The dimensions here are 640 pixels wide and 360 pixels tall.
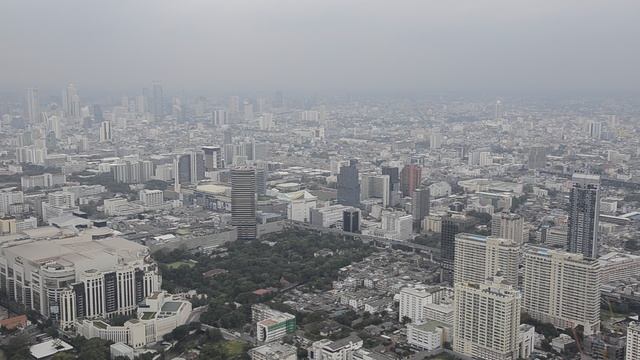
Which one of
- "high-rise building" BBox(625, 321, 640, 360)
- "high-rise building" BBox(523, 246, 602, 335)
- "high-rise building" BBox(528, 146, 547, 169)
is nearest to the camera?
"high-rise building" BBox(625, 321, 640, 360)

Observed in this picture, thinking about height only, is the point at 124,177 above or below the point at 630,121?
below

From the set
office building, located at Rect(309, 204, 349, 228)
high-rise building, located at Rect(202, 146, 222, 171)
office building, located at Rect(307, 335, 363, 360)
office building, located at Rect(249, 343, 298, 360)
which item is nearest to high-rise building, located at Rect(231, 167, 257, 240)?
office building, located at Rect(309, 204, 349, 228)

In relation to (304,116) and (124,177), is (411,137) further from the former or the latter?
(124,177)

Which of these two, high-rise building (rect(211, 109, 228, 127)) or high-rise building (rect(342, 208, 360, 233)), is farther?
high-rise building (rect(211, 109, 228, 127))

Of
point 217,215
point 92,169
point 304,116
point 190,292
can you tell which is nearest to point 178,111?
point 304,116

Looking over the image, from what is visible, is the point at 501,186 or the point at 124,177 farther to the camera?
the point at 124,177

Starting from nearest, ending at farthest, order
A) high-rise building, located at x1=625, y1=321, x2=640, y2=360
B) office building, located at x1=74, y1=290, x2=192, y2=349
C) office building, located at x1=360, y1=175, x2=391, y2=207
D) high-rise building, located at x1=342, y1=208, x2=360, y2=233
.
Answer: high-rise building, located at x1=625, y1=321, x2=640, y2=360
office building, located at x1=74, y1=290, x2=192, y2=349
high-rise building, located at x1=342, y1=208, x2=360, y2=233
office building, located at x1=360, y1=175, x2=391, y2=207

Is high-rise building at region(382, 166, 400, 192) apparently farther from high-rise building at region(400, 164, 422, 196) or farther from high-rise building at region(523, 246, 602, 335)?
high-rise building at region(523, 246, 602, 335)
